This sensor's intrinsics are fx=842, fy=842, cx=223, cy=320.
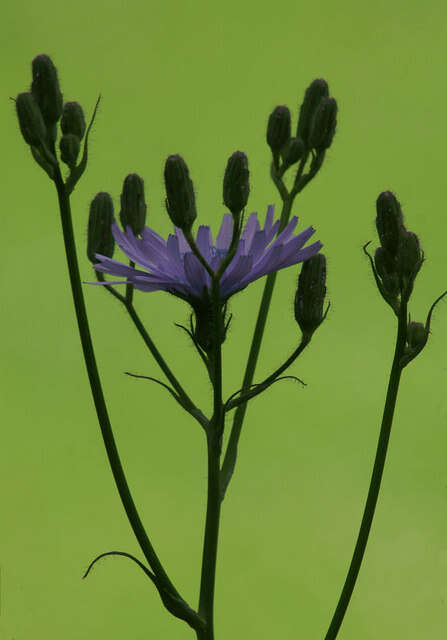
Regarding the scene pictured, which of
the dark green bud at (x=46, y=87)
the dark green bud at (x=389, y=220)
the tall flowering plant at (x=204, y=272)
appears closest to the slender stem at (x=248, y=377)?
the tall flowering plant at (x=204, y=272)

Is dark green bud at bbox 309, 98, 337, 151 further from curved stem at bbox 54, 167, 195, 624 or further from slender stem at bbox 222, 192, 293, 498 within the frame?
curved stem at bbox 54, 167, 195, 624

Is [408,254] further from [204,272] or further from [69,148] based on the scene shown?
[69,148]

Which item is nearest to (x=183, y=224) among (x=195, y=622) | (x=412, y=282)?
(x=412, y=282)

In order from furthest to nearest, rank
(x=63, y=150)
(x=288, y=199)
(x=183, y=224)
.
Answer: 1. (x=288, y=199)
2. (x=63, y=150)
3. (x=183, y=224)

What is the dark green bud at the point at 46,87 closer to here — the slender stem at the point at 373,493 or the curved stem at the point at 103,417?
the curved stem at the point at 103,417

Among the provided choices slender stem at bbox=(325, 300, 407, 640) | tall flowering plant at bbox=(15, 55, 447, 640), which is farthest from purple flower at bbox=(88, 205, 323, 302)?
slender stem at bbox=(325, 300, 407, 640)

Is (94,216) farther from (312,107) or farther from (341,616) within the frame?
(341,616)

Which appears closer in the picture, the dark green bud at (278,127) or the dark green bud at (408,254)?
the dark green bud at (408,254)
